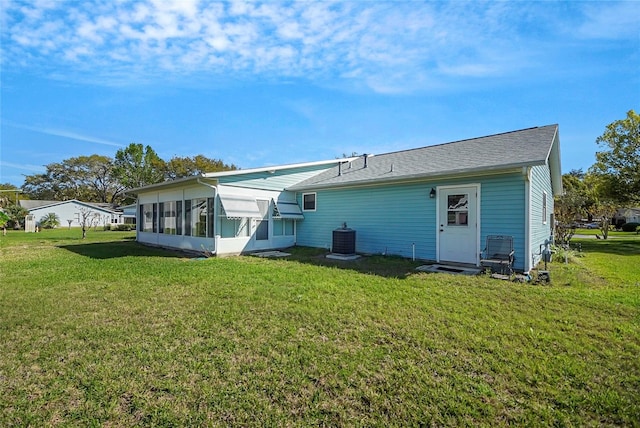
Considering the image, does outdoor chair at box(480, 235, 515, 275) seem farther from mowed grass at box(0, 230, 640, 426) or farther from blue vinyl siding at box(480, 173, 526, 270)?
mowed grass at box(0, 230, 640, 426)

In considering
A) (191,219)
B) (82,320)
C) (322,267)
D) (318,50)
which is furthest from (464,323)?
(191,219)

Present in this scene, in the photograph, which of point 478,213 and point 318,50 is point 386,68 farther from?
point 478,213

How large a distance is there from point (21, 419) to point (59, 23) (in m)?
9.44

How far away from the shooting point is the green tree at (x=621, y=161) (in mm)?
18312

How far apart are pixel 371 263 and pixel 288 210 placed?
506 cm

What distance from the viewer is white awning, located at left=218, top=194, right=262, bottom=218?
10.7 m

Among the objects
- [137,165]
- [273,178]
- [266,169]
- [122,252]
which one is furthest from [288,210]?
[137,165]

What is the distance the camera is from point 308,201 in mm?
13039

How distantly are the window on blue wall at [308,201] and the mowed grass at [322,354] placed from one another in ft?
22.4

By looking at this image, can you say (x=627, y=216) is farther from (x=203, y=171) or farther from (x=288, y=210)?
(x=203, y=171)

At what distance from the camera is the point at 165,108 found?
18547 millimetres

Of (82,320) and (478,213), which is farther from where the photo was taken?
(478,213)

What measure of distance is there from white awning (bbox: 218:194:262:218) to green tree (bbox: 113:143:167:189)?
42.2 m

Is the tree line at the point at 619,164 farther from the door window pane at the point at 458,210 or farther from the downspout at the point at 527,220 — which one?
the downspout at the point at 527,220
